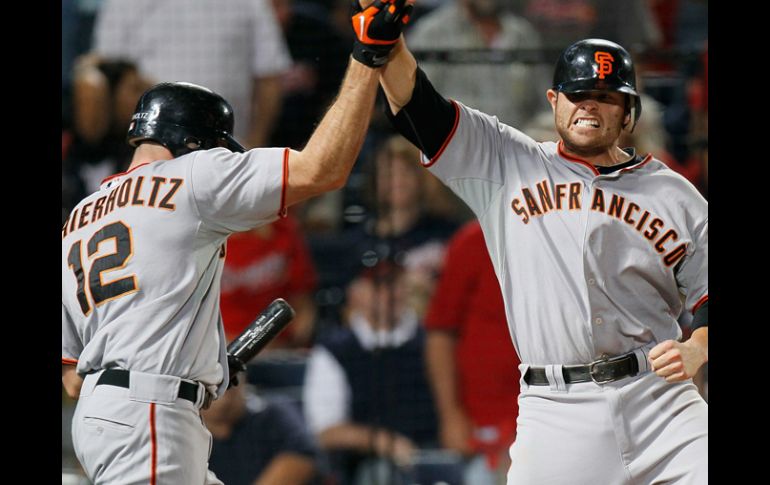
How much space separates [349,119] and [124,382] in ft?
3.30

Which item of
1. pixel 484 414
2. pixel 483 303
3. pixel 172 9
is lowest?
pixel 484 414

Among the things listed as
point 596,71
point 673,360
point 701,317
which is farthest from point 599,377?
point 596,71

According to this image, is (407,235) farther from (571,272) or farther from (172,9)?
(571,272)

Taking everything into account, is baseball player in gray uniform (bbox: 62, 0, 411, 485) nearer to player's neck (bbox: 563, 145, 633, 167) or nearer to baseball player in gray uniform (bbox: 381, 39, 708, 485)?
baseball player in gray uniform (bbox: 381, 39, 708, 485)

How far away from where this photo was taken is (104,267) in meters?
3.78

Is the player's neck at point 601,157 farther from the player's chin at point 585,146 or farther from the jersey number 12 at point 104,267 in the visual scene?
the jersey number 12 at point 104,267

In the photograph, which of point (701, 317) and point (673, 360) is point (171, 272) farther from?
point (701, 317)

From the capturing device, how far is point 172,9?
22.9 ft

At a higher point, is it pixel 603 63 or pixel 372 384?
pixel 603 63

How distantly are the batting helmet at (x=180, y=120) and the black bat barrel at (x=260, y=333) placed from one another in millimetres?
644

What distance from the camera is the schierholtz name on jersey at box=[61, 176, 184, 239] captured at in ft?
12.3

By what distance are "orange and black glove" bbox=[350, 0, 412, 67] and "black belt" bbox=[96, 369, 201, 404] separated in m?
1.08

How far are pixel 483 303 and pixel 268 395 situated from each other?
119 centimetres
